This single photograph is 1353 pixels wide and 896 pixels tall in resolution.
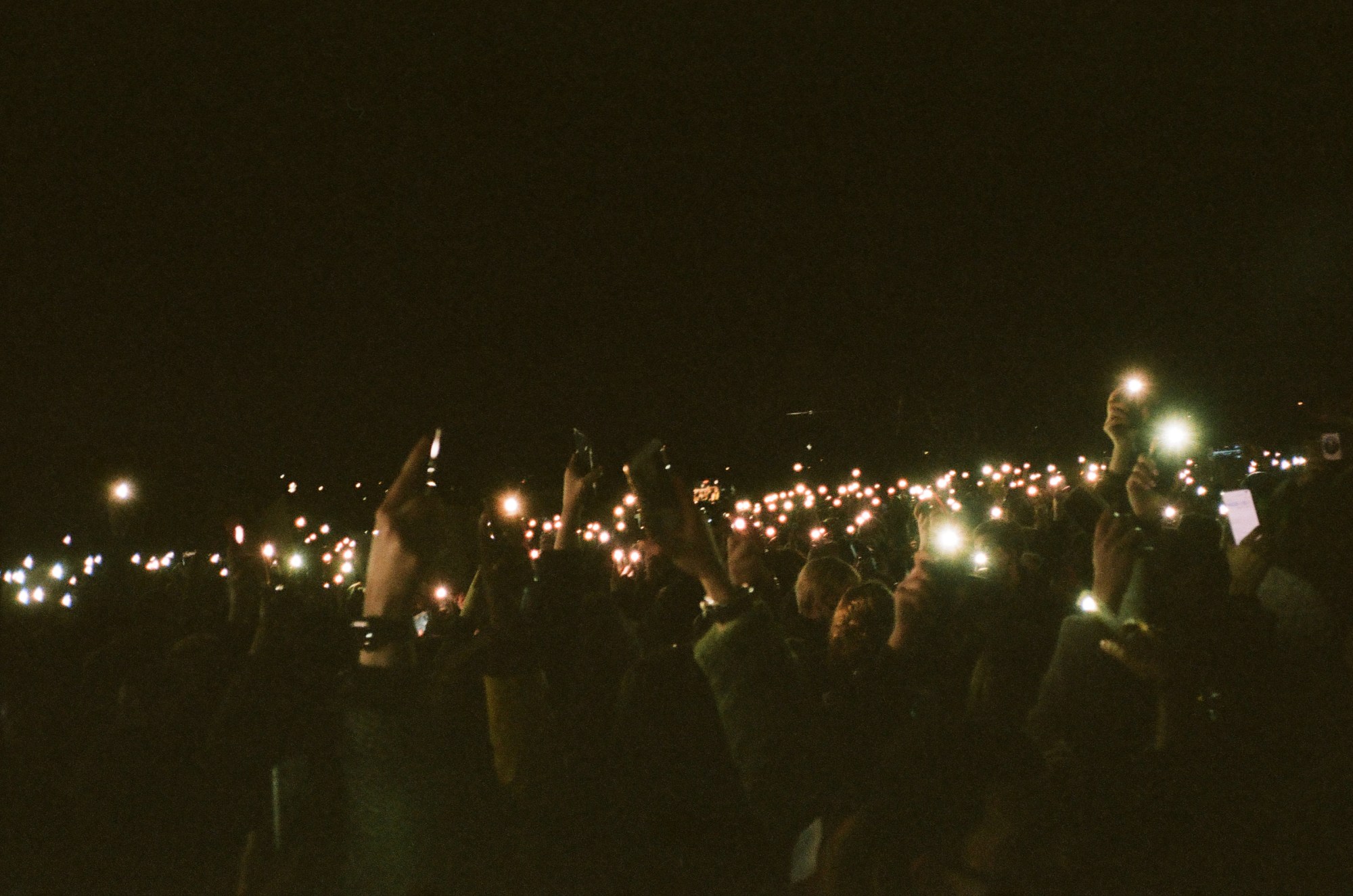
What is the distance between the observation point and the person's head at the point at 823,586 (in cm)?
553

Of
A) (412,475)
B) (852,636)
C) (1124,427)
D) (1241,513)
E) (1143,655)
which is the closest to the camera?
(1143,655)

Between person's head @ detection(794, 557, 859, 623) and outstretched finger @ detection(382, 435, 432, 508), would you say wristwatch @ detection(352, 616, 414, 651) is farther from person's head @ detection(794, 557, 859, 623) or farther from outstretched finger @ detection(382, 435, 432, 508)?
person's head @ detection(794, 557, 859, 623)

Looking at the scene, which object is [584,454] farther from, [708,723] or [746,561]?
[708,723]

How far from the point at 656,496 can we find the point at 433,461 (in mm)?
1323

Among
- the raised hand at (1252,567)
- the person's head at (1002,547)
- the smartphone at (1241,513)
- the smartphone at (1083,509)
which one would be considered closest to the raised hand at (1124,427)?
the smartphone at (1083,509)

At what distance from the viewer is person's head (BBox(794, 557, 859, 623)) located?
18.1ft

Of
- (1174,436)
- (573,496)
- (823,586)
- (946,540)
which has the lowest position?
(823,586)

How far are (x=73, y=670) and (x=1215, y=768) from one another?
20.4ft

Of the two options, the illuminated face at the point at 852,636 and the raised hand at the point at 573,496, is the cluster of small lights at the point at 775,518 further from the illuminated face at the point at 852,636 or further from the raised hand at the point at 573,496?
the illuminated face at the point at 852,636

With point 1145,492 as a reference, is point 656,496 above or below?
above

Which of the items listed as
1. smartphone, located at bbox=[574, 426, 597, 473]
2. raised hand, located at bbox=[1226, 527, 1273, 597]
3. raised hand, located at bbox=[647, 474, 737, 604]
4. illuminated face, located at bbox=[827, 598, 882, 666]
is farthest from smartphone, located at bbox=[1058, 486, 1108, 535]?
raised hand, located at bbox=[647, 474, 737, 604]

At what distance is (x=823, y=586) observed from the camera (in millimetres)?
5586

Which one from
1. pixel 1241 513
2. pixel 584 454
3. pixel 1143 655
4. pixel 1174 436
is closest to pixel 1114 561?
pixel 1143 655

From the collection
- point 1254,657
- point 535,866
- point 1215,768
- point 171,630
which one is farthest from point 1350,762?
point 171,630
